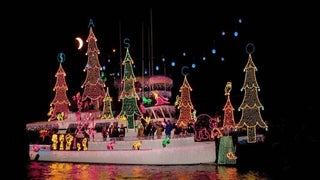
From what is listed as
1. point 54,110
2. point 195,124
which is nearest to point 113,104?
point 54,110

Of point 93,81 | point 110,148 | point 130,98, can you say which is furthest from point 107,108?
point 130,98

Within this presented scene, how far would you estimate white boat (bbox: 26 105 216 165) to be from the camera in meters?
25.9

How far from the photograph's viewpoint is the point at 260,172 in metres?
21.9

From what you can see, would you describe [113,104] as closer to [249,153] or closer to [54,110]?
[54,110]

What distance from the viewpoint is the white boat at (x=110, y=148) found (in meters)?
25.9

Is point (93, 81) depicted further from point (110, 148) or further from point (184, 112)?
point (184, 112)

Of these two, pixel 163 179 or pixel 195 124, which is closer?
pixel 163 179

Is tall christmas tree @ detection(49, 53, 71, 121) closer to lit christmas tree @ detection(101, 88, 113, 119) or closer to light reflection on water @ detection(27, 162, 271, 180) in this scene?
lit christmas tree @ detection(101, 88, 113, 119)

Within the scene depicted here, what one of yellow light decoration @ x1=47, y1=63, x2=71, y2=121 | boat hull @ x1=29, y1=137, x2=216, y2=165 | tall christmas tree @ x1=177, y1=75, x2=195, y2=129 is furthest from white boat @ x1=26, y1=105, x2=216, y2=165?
tall christmas tree @ x1=177, y1=75, x2=195, y2=129

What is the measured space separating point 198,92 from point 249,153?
23895 mm

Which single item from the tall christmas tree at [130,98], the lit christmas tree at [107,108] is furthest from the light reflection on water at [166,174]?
the lit christmas tree at [107,108]

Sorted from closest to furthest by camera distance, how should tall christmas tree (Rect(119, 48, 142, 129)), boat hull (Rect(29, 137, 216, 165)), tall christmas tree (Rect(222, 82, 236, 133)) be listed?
boat hull (Rect(29, 137, 216, 165)) → tall christmas tree (Rect(222, 82, 236, 133)) → tall christmas tree (Rect(119, 48, 142, 129))

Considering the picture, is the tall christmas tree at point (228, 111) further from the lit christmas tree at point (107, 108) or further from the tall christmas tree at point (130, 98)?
the lit christmas tree at point (107, 108)

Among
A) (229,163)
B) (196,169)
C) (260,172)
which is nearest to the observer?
(260,172)
